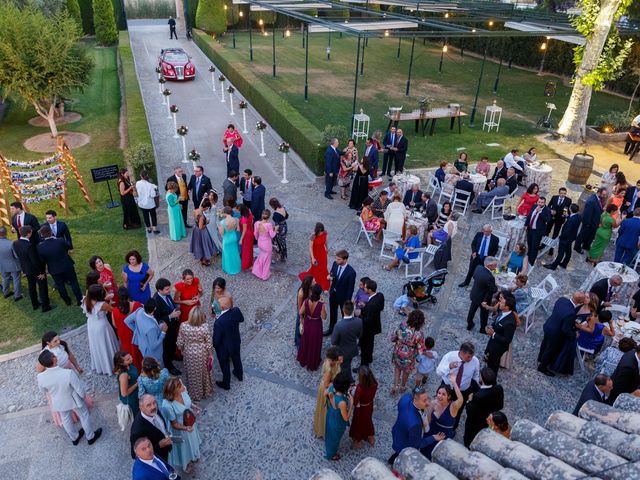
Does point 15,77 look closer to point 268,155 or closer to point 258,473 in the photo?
point 268,155

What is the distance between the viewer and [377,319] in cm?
700

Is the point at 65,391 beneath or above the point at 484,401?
beneath

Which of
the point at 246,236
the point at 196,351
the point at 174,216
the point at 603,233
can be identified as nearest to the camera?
the point at 196,351

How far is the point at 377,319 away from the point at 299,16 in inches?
600

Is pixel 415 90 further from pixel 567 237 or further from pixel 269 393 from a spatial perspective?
pixel 269 393

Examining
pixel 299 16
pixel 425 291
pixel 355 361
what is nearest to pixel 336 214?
pixel 425 291

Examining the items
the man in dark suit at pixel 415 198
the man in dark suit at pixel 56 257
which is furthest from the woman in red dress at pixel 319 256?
the man in dark suit at pixel 56 257

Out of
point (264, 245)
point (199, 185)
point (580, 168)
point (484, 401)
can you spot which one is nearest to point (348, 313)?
point (484, 401)

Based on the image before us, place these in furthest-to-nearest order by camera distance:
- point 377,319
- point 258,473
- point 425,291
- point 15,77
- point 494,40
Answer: point 494,40 → point 15,77 → point 425,291 → point 377,319 → point 258,473

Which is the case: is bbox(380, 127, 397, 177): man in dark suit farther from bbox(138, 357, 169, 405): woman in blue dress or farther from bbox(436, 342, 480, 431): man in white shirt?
bbox(138, 357, 169, 405): woman in blue dress

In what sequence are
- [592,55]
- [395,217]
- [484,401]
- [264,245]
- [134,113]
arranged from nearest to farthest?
1. [484,401]
2. [264,245]
3. [395,217]
4. [592,55]
5. [134,113]

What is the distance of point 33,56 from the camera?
1483cm

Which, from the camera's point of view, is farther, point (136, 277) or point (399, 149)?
point (399, 149)

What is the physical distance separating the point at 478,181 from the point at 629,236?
3844mm
